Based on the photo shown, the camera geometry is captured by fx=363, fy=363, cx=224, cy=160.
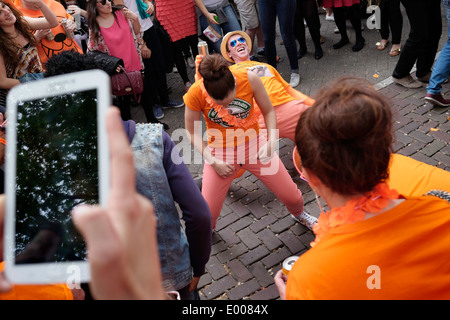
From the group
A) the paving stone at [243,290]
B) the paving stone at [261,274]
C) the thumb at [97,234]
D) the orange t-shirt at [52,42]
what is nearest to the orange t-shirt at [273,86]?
the paving stone at [261,274]

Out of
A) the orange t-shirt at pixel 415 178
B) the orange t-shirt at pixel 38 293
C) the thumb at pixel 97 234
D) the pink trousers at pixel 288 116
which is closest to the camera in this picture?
the thumb at pixel 97 234

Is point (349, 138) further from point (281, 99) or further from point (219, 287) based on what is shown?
point (281, 99)

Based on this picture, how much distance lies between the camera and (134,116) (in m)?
6.11

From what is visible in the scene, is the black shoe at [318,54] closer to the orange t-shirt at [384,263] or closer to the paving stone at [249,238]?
the paving stone at [249,238]

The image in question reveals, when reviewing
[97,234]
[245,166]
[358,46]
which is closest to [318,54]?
[358,46]

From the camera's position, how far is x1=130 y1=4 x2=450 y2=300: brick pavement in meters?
3.16

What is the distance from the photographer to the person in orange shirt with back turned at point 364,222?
4.33 feet

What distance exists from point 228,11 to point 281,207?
11.5 ft

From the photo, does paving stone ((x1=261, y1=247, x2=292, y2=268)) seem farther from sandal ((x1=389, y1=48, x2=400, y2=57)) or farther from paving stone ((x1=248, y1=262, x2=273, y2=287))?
sandal ((x1=389, y1=48, x2=400, y2=57))

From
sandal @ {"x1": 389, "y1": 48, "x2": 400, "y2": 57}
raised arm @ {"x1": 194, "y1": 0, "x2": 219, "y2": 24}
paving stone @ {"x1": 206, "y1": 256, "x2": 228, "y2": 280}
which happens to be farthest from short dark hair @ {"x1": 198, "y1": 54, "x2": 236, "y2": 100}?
sandal @ {"x1": 389, "y1": 48, "x2": 400, "y2": 57}

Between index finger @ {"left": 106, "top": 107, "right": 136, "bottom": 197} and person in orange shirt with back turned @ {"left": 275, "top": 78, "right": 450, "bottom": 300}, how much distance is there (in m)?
0.90

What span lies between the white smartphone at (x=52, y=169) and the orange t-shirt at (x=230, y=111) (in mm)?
2004

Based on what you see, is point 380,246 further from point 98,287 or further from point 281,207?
point 281,207

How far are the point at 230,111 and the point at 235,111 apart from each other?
43 millimetres
